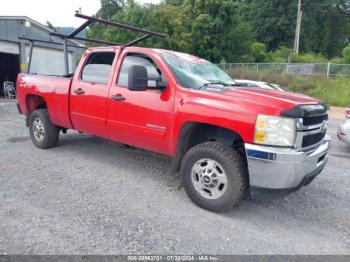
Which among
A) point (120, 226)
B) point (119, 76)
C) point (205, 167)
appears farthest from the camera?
point (119, 76)

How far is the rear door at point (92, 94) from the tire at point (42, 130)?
2.83 feet

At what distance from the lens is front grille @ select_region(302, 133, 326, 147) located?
3.42 meters

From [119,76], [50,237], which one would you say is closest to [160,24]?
[119,76]

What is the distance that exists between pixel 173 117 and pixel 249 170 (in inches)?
45.1

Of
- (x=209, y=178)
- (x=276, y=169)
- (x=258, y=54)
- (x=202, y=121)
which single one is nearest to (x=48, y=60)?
(x=202, y=121)

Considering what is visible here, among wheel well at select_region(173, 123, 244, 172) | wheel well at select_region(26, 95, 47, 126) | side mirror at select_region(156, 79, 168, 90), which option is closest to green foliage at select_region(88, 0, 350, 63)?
wheel well at select_region(26, 95, 47, 126)

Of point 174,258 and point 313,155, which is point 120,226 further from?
point 313,155

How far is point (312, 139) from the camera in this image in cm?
359

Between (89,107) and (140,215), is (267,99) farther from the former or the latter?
(89,107)

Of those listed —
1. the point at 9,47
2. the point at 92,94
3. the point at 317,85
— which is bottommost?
the point at 317,85

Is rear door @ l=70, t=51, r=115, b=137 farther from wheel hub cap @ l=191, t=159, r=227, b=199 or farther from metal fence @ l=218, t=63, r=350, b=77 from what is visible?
metal fence @ l=218, t=63, r=350, b=77

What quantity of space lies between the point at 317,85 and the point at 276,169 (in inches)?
766

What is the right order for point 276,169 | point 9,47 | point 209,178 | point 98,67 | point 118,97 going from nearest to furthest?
point 276,169
point 209,178
point 118,97
point 98,67
point 9,47

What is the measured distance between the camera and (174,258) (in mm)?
2885
